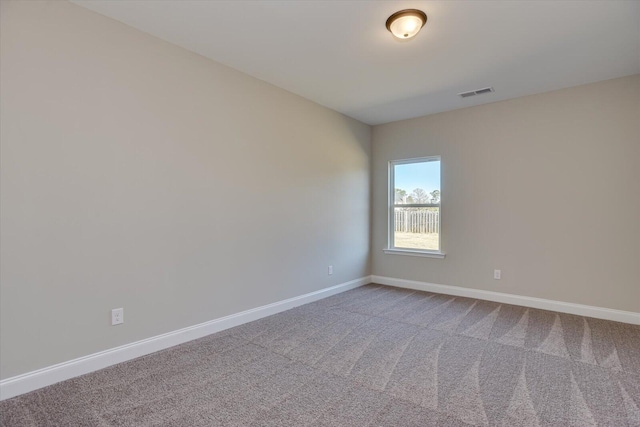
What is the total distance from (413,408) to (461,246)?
3.00m

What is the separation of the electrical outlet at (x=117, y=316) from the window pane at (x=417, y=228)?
12.6 feet

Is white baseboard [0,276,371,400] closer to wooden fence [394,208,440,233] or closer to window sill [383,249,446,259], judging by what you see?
window sill [383,249,446,259]

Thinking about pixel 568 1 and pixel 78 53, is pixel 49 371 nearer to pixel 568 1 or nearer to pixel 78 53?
pixel 78 53

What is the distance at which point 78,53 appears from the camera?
2275mm

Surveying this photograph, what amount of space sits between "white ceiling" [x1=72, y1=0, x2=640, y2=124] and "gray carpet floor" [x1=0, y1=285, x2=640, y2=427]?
8.51 feet

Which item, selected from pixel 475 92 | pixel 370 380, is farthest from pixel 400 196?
pixel 370 380

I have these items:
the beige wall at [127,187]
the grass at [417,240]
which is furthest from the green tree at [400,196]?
the beige wall at [127,187]

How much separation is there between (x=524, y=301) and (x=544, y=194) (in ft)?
4.36

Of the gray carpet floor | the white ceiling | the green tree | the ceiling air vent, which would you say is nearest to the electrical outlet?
the gray carpet floor

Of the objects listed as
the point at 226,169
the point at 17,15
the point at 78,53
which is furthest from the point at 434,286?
the point at 17,15

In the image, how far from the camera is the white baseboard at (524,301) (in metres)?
3.39

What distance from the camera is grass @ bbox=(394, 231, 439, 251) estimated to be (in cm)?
473

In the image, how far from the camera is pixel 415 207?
492cm

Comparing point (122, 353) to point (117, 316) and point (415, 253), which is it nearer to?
point (117, 316)
